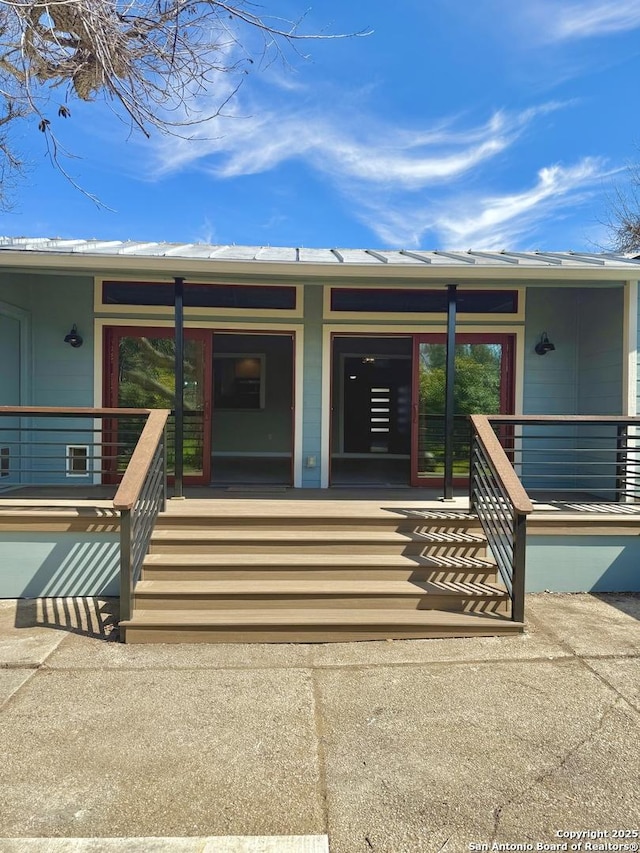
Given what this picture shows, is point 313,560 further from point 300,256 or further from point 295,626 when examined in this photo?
point 300,256

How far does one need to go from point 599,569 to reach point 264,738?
3272 mm

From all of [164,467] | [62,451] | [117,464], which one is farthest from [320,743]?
[62,451]

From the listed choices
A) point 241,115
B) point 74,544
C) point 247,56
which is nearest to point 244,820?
point 74,544

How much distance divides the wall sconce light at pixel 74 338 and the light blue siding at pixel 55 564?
2.68 m

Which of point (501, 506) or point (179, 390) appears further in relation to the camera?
point (179, 390)

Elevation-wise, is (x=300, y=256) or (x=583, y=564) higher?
(x=300, y=256)

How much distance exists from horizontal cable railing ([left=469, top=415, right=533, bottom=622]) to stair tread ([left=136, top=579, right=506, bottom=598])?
7.2 inches

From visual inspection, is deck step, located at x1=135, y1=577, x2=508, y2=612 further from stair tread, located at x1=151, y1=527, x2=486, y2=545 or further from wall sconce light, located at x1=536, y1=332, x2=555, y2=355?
wall sconce light, located at x1=536, y1=332, x2=555, y2=355

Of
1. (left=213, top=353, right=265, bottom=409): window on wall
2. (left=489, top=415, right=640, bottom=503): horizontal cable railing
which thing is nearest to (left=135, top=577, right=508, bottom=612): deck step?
(left=489, top=415, right=640, bottom=503): horizontal cable railing

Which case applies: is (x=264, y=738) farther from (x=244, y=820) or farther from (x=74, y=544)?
(x=74, y=544)

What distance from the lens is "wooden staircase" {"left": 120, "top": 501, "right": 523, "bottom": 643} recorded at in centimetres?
329

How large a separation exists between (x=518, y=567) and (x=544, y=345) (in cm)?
356

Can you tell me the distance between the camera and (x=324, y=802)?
74.0 inches

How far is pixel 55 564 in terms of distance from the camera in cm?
400
